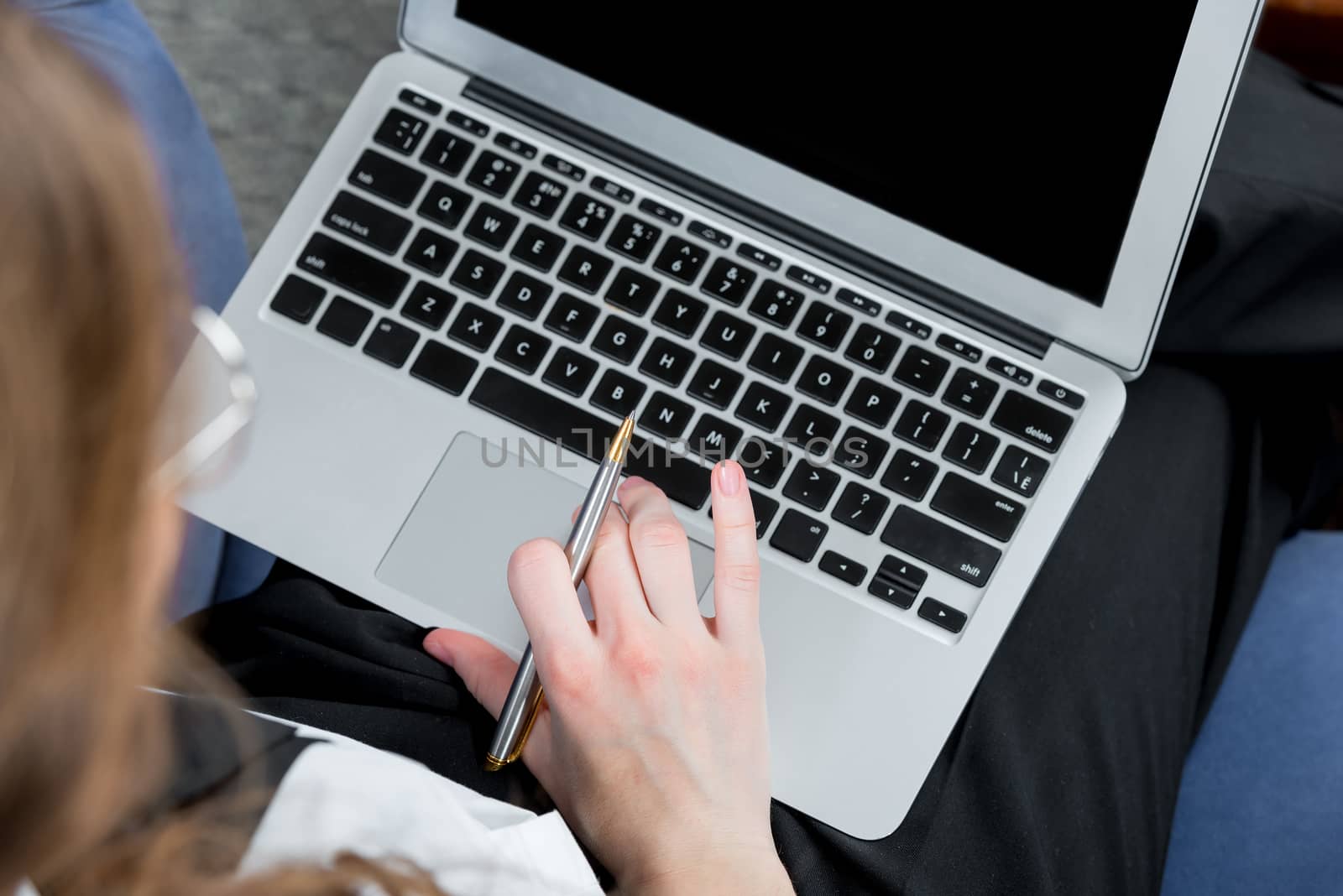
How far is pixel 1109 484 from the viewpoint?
0.68 metres

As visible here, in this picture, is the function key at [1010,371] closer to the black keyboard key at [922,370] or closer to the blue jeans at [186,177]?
the black keyboard key at [922,370]

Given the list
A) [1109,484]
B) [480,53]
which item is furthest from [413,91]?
[1109,484]

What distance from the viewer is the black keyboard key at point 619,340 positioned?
23.2 inches

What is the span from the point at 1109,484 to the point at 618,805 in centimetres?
37

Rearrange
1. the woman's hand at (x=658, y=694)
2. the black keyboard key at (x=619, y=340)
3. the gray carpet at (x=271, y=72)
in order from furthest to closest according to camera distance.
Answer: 1. the gray carpet at (x=271, y=72)
2. the black keyboard key at (x=619, y=340)
3. the woman's hand at (x=658, y=694)

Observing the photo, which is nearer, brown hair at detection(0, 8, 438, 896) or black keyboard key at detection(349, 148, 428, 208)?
brown hair at detection(0, 8, 438, 896)

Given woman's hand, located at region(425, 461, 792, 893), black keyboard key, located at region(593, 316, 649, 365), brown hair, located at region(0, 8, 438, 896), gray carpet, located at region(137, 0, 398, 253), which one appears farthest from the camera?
gray carpet, located at region(137, 0, 398, 253)

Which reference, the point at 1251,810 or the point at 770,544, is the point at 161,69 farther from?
the point at 1251,810

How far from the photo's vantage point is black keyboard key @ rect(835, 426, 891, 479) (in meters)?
0.57

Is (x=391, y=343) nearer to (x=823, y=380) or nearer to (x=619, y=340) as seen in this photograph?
(x=619, y=340)

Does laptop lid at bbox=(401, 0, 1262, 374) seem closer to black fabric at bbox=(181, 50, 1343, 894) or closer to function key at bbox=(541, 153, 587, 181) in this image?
function key at bbox=(541, 153, 587, 181)

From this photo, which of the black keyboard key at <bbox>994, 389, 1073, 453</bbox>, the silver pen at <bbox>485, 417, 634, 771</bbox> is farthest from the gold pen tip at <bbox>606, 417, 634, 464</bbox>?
the black keyboard key at <bbox>994, 389, 1073, 453</bbox>

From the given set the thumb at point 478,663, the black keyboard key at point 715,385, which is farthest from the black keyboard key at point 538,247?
the thumb at point 478,663

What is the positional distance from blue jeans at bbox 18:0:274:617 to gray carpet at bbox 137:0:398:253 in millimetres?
387
